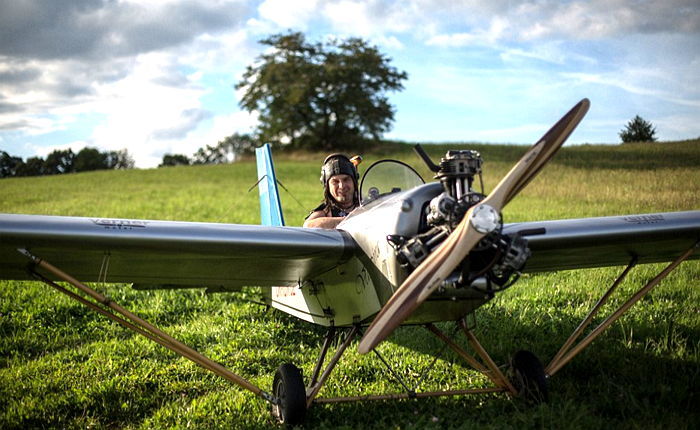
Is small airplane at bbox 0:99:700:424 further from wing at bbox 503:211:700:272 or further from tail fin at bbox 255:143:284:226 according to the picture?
tail fin at bbox 255:143:284:226

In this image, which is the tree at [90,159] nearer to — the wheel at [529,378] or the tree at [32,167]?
the tree at [32,167]

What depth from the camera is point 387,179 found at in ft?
17.2

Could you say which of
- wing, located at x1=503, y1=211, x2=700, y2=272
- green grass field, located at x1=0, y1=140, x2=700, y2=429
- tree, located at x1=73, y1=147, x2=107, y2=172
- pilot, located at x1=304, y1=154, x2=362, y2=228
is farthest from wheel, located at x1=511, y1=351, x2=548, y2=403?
tree, located at x1=73, y1=147, x2=107, y2=172

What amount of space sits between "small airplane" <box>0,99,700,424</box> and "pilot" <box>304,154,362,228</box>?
3.46 feet

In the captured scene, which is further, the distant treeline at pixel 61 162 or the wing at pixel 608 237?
the distant treeline at pixel 61 162

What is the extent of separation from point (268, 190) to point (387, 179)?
384cm

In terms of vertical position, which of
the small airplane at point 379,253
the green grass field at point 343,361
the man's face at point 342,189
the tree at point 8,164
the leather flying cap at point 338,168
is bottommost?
the green grass field at point 343,361

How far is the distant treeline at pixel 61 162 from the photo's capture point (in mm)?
45406

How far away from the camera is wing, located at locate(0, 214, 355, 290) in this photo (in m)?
4.18

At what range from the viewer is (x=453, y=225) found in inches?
154

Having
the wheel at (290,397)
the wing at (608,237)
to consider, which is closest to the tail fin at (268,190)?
the wheel at (290,397)

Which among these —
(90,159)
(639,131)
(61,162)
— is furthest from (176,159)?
(639,131)

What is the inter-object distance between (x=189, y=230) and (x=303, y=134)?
56405 millimetres

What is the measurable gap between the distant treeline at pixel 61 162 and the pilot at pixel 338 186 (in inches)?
1706
